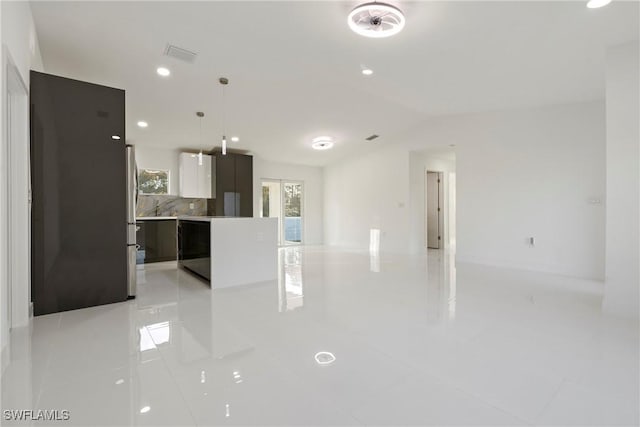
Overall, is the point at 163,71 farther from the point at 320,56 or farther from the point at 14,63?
the point at 320,56

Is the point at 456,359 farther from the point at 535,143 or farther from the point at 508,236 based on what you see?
the point at 535,143

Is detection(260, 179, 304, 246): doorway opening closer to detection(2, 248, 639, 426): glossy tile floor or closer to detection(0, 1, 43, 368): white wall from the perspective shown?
detection(2, 248, 639, 426): glossy tile floor

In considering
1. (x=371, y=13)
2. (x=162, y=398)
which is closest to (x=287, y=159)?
(x=371, y=13)

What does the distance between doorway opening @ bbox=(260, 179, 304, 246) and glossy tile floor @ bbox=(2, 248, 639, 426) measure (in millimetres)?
5174

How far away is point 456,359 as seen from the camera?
6.67 ft

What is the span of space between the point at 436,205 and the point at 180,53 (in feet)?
23.9

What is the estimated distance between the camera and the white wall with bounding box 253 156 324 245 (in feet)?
28.2

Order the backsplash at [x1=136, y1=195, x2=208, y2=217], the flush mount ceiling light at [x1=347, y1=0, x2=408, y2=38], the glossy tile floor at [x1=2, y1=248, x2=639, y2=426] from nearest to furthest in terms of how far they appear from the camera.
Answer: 1. the glossy tile floor at [x1=2, y1=248, x2=639, y2=426]
2. the flush mount ceiling light at [x1=347, y1=0, x2=408, y2=38]
3. the backsplash at [x1=136, y1=195, x2=208, y2=217]

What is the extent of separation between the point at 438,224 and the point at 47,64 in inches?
338

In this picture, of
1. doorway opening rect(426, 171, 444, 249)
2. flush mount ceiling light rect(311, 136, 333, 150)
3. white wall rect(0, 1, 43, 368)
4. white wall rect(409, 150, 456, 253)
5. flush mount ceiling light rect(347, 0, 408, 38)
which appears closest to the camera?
white wall rect(0, 1, 43, 368)

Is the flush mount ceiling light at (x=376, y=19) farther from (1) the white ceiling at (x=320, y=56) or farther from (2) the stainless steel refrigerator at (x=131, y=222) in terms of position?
(2) the stainless steel refrigerator at (x=131, y=222)

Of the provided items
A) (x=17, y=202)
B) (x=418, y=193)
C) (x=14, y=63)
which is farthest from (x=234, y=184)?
(x=14, y=63)

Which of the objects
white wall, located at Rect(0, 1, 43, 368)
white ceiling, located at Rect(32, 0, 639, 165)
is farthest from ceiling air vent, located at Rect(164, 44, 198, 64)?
white wall, located at Rect(0, 1, 43, 368)

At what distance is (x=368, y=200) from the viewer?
8.23 m
